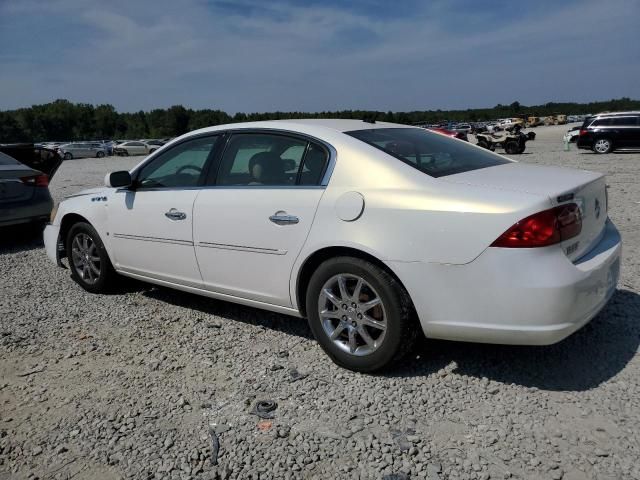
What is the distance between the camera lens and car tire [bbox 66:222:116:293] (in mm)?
4934

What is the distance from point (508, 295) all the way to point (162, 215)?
264cm

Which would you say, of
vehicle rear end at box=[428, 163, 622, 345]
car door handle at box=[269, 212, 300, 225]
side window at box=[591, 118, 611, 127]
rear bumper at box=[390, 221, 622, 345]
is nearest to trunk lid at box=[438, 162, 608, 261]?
vehicle rear end at box=[428, 163, 622, 345]

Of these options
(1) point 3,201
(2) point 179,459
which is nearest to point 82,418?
(2) point 179,459

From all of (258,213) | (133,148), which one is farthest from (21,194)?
(133,148)

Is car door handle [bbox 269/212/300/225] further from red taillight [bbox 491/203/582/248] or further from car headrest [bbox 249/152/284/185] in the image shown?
red taillight [bbox 491/203/582/248]

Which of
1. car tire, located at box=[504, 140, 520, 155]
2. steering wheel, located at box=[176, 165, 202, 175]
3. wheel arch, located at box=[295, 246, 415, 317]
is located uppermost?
steering wheel, located at box=[176, 165, 202, 175]

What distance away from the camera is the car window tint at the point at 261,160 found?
366 centimetres

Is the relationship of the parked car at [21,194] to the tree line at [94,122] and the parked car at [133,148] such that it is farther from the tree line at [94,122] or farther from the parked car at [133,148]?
the tree line at [94,122]

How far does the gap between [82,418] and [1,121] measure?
366 ft

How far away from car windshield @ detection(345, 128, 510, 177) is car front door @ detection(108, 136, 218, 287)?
1290mm

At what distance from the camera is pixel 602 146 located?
72.2 ft

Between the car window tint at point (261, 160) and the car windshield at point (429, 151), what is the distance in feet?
1.42

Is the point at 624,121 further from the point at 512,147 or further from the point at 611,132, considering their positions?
the point at 512,147

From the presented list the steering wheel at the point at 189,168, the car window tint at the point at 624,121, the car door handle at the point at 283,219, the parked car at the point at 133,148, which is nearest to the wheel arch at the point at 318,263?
the car door handle at the point at 283,219
